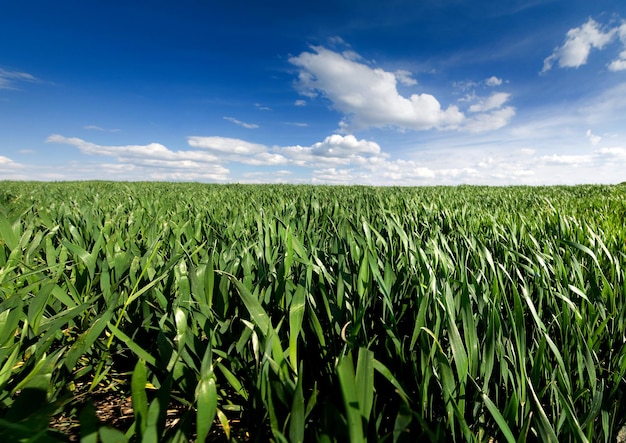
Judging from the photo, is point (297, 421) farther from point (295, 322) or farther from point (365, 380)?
point (295, 322)

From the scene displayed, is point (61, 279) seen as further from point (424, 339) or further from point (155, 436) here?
point (424, 339)

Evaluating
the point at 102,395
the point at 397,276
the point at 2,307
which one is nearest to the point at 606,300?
the point at 397,276

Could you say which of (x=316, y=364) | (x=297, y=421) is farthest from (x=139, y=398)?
(x=316, y=364)

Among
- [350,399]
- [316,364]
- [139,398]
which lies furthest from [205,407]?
[316,364]

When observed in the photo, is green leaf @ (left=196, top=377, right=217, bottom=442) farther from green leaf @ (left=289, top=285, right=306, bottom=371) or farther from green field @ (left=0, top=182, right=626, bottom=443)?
green leaf @ (left=289, top=285, right=306, bottom=371)

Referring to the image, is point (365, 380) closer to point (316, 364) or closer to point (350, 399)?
point (350, 399)

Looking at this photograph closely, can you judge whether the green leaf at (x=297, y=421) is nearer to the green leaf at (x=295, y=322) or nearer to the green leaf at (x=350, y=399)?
the green leaf at (x=350, y=399)

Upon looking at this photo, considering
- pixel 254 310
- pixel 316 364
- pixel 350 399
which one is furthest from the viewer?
pixel 316 364

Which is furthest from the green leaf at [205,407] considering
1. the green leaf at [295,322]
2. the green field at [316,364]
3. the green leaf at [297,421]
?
the green leaf at [295,322]

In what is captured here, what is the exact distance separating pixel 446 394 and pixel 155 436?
527 millimetres

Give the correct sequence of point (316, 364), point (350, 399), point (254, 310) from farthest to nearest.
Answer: point (316, 364) < point (254, 310) < point (350, 399)

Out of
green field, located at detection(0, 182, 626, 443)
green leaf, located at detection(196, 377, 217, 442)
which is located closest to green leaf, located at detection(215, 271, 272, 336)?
green field, located at detection(0, 182, 626, 443)

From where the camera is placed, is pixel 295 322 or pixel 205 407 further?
pixel 295 322

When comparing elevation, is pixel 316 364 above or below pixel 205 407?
below
